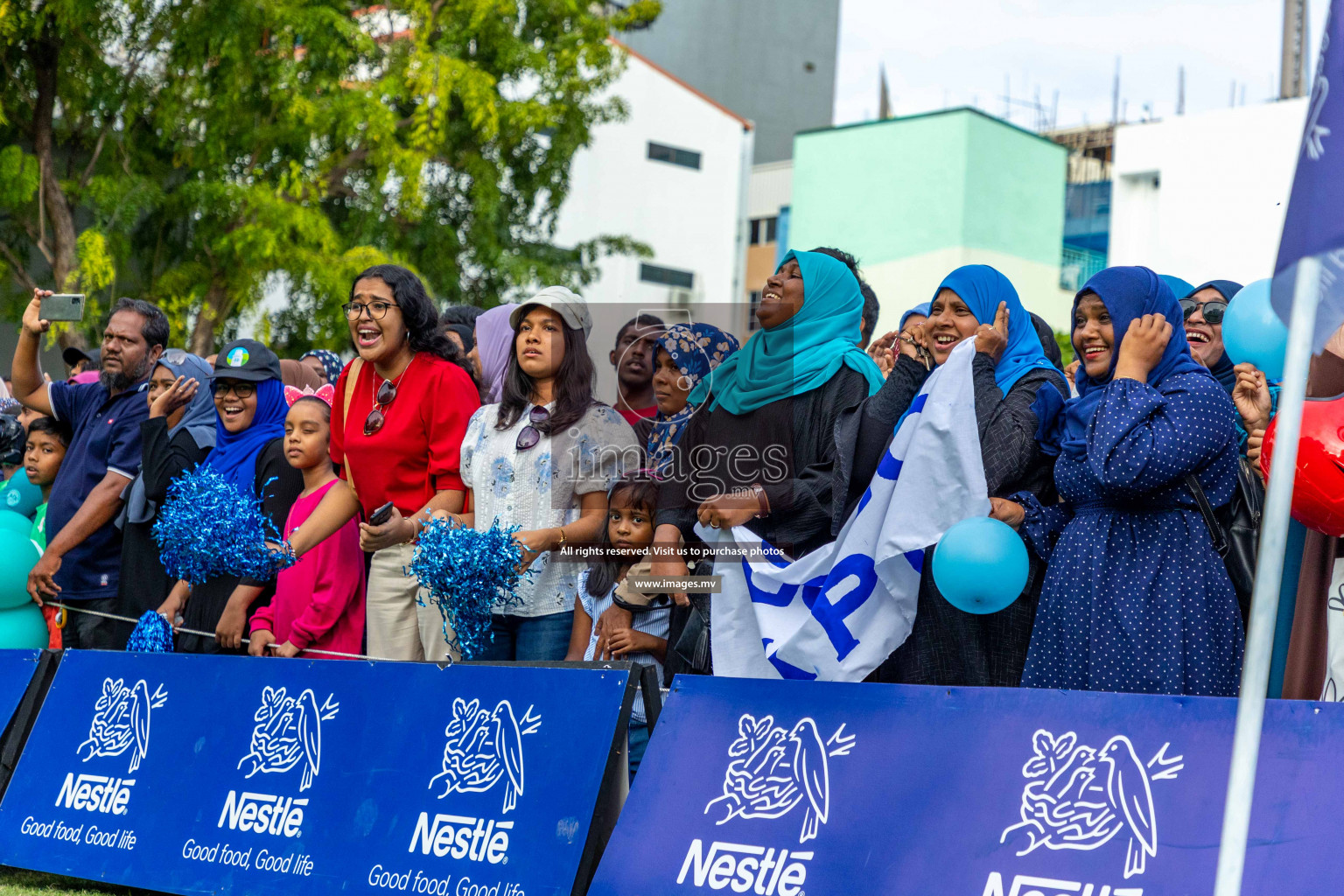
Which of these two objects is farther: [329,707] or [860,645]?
[329,707]

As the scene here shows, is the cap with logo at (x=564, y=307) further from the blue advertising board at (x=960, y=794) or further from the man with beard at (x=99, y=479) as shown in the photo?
the man with beard at (x=99, y=479)

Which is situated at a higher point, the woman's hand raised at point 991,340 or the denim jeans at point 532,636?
the woman's hand raised at point 991,340

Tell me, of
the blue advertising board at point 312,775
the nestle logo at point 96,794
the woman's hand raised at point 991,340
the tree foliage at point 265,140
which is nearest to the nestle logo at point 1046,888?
the blue advertising board at point 312,775

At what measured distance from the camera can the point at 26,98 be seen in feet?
52.6

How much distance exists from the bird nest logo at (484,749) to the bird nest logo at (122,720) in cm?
145

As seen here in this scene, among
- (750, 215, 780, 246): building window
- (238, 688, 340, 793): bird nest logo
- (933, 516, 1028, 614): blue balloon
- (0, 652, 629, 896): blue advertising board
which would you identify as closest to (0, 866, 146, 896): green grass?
(0, 652, 629, 896): blue advertising board

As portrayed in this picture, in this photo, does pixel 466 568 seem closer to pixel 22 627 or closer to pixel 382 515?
pixel 382 515

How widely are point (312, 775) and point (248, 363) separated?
Answer: 2.08 metres

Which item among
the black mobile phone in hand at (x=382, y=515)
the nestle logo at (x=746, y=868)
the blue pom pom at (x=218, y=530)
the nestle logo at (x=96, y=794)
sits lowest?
the nestle logo at (x=96, y=794)

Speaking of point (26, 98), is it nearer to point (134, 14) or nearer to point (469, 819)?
point (134, 14)

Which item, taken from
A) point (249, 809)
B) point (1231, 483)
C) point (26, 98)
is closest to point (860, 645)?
point (1231, 483)

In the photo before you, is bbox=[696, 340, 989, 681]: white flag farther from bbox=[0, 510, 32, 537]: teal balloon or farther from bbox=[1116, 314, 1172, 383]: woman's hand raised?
bbox=[0, 510, 32, 537]: teal balloon

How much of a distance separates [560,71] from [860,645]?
16123 mm

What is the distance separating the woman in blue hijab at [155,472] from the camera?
Answer: 5.77m
